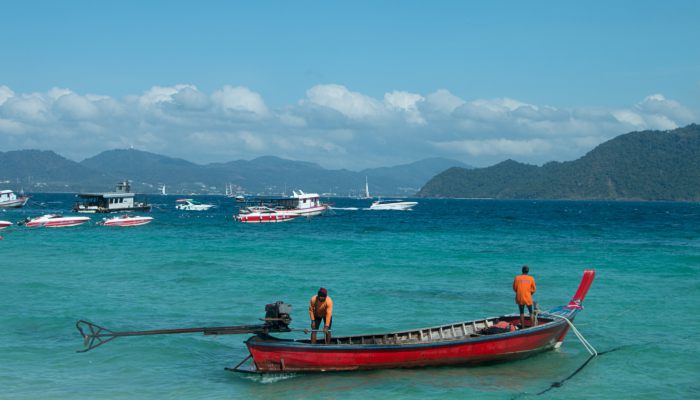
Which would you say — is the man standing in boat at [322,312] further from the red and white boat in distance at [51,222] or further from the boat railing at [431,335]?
the red and white boat in distance at [51,222]

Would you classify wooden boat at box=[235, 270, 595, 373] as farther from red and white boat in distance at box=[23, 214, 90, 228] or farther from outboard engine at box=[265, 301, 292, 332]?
red and white boat in distance at box=[23, 214, 90, 228]

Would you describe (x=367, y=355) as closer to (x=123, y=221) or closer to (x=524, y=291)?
(x=524, y=291)

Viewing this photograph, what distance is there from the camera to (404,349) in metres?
18.3

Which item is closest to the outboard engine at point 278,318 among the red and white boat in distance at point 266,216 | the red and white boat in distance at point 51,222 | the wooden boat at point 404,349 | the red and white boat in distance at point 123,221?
the wooden boat at point 404,349

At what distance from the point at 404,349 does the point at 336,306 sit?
1019 centimetres

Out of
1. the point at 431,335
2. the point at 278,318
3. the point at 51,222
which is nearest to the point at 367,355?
the point at 278,318

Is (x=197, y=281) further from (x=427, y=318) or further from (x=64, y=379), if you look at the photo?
(x=64, y=379)

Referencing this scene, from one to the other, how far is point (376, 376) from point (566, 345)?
7138 mm

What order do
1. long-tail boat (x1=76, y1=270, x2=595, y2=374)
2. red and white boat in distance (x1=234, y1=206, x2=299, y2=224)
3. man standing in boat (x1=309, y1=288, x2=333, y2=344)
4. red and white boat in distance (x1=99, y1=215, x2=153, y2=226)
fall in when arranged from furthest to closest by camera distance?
red and white boat in distance (x1=234, y1=206, x2=299, y2=224) → red and white boat in distance (x1=99, y1=215, x2=153, y2=226) → man standing in boat (x1=309, y1=288, x2=333, y2=344) → long-tail boat (x1=76, y1=270, x2=595, y2=374)

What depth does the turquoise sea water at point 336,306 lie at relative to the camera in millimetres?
17812

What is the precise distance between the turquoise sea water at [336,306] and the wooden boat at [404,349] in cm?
29

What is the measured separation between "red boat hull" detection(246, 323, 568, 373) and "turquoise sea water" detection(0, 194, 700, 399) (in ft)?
0.88

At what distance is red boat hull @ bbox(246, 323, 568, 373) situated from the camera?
59.4 feet

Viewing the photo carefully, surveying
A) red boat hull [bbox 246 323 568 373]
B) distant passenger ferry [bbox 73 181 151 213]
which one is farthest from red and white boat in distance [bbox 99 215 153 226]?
red boat hull [bbox 246 323 568 373]
